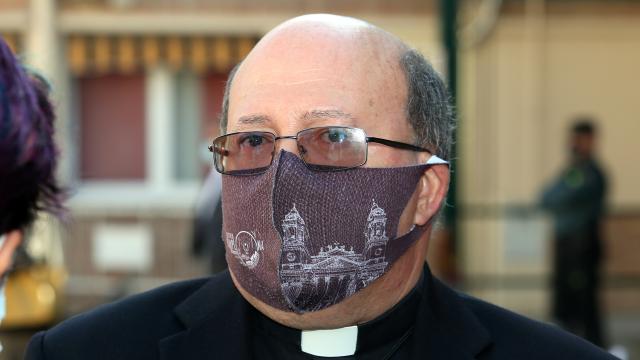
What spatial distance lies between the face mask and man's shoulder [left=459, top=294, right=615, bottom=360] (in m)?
0.33

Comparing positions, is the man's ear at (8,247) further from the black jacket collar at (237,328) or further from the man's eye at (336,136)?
the man's eye at (336,136)

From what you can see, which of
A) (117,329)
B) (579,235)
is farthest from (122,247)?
(117,329)

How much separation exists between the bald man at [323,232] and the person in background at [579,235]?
648 cm

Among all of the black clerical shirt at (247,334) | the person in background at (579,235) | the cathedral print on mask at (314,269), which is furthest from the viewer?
the person in background at (579,235)

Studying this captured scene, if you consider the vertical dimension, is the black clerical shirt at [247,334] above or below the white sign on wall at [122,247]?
above

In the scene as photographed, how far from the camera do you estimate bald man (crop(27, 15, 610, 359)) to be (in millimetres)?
2326

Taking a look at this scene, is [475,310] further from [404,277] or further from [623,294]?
[623,294]

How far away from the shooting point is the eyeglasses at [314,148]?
2355 millimetres

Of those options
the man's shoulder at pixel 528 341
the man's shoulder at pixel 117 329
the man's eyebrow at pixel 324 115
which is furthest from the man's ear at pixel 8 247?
the man's shoulder at pixel 528 341

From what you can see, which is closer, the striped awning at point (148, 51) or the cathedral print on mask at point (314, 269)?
the cathedral print on mask at point (314, 269)

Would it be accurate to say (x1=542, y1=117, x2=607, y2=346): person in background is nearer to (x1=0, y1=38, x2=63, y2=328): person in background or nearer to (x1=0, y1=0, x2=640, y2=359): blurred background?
(x1=0, y1=0, x2=640, y2=359): blurred background

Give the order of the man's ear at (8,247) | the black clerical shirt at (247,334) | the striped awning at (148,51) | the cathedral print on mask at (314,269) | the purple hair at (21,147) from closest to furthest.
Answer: the purple hair at (21,147) → the man's ear at (8,247) → the cathedral print on mask at (314,269) → the black clerical shirt at (247,334) → the striped awning at (148,51)

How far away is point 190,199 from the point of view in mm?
11375

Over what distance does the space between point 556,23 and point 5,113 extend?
941 cm
